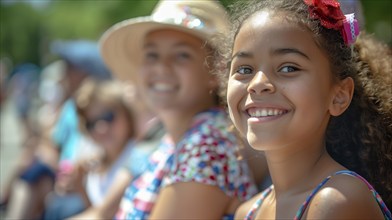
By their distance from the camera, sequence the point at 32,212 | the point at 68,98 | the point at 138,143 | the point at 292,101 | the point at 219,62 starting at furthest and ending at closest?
the point at 68,98 → the point at 32,212 → the point at 138,143 → the point at 219,62 → the point at 292,101

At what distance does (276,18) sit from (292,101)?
0.28m

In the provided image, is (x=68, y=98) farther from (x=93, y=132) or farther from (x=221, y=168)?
(x=221, y=168)

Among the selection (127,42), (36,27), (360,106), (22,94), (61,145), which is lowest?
(61,145)

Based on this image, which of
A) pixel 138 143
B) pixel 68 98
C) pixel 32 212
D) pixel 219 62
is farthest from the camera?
pixel 68 98

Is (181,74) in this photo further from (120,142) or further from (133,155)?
(120,142)

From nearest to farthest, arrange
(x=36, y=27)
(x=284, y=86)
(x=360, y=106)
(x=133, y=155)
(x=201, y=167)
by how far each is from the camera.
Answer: (x=284, y=86), (x=360, y=106), (x=201, y=167), (x=133, y=155), (x=36, y=27)

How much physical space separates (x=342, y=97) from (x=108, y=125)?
2651 millimetres

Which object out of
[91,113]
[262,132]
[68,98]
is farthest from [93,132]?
[262,132]

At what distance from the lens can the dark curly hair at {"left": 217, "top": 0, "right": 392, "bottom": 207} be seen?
209 cm

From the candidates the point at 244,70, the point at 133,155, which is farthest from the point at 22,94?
the point at 244,70

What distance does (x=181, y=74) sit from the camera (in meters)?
2.98

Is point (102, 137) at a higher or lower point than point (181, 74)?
lower

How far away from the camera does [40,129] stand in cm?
706

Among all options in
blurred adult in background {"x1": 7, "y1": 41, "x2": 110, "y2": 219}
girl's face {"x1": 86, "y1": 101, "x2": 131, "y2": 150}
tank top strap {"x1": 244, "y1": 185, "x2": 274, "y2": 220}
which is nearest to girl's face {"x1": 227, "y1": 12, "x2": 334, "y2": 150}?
tank top strap {"x1": 244, "y1": 185, "x2": 274, "y2": 220}
